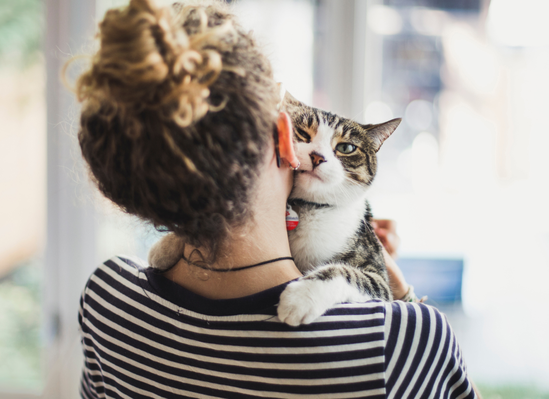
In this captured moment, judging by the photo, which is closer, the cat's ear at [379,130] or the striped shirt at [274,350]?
the striped shirt at [274,350]

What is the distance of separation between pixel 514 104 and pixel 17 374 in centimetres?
282

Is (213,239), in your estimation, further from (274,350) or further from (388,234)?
(388,234)

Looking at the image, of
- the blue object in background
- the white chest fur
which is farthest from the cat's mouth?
the blue object in background

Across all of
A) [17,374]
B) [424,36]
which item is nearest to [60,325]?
[17,374]

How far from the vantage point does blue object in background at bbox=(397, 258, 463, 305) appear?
188 centimetres

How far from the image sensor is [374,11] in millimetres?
1703

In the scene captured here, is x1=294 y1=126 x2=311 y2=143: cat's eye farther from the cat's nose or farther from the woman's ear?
the woman's ear

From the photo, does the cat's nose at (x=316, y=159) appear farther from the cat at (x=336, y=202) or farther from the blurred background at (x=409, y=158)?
the blurred background at (x=409, y=158)

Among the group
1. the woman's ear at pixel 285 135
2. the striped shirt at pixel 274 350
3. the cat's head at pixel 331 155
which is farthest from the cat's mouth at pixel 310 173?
the striped shirt at pixel 274 350

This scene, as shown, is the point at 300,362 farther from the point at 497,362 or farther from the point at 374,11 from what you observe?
the point at 497,362

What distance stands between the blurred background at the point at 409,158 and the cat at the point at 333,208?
0.71m

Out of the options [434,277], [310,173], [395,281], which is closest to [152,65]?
[310,173]

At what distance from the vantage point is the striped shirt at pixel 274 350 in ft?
2.05

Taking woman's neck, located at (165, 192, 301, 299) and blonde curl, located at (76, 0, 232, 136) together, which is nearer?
blonde curl, located at (76, 0, 232, 136)
